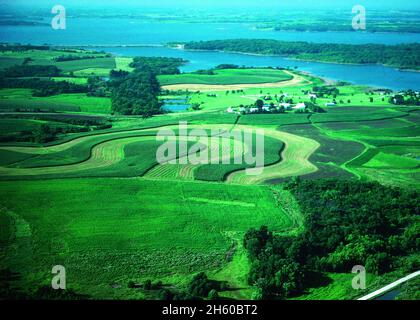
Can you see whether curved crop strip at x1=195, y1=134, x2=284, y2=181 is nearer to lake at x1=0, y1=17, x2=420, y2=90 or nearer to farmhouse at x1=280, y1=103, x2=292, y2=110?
farmhouse at x1=280, y1=103, x2=292, y2=110

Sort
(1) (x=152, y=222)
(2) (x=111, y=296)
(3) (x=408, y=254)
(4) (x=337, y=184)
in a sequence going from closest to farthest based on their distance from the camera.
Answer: (2) (x=111, y=296)
(3) (x=408, y=254)
(1) (x=152, y=222)
(4) (x=337, y=184)

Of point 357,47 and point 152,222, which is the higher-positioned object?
point 357,47

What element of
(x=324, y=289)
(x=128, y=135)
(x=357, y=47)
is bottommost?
(x=324, y=289)

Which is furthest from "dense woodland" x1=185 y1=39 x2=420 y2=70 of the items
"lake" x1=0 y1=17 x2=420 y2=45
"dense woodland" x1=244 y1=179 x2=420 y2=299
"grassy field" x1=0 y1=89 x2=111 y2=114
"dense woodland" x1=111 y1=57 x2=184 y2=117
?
"dense woodland" x1=244 y1=179 x2=420 y2=299

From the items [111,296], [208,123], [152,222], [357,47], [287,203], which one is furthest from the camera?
[357,47]

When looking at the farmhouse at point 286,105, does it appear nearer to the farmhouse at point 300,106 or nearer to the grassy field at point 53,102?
the farmhouse at point 300,106
